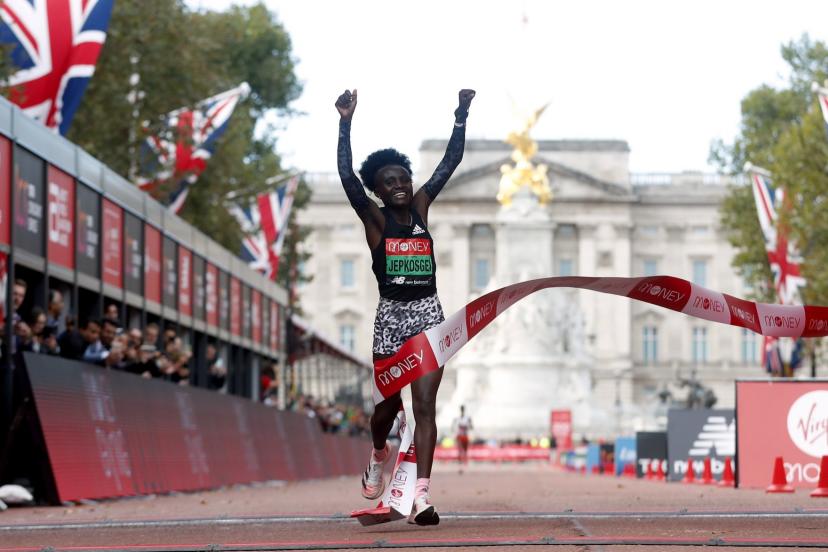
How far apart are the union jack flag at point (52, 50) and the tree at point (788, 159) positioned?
875 inches

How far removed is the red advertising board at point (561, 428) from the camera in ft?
214

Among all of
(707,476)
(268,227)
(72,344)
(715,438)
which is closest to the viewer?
(72,344)

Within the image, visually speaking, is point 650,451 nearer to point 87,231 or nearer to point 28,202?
point 87,231

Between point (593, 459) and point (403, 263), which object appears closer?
point (403, 263)

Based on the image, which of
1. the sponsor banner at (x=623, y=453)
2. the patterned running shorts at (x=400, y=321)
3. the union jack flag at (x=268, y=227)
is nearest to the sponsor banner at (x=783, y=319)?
the patterned running shorts at (x=400, y=321)

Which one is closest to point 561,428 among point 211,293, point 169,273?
point 211,293

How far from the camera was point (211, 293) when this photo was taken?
32875 mm

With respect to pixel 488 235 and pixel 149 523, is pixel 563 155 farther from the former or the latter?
pixel 149 523

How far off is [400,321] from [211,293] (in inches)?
883

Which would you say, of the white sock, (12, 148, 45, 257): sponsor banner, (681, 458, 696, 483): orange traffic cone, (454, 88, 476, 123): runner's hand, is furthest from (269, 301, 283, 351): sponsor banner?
the white sock

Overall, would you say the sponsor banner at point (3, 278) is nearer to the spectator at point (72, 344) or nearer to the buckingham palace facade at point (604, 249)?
the spectator at point (72, 344)

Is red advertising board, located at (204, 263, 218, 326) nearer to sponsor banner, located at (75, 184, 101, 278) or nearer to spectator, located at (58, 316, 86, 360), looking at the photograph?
sponsor banner, located at (75, 184, 101, 278)

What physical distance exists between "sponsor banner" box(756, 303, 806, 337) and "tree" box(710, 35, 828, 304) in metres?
32.6

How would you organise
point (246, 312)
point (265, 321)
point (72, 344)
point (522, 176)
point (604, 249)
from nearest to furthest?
point (72, 344), point (246, 312), point (265, 321), point (522, 176), point (604, 249)
